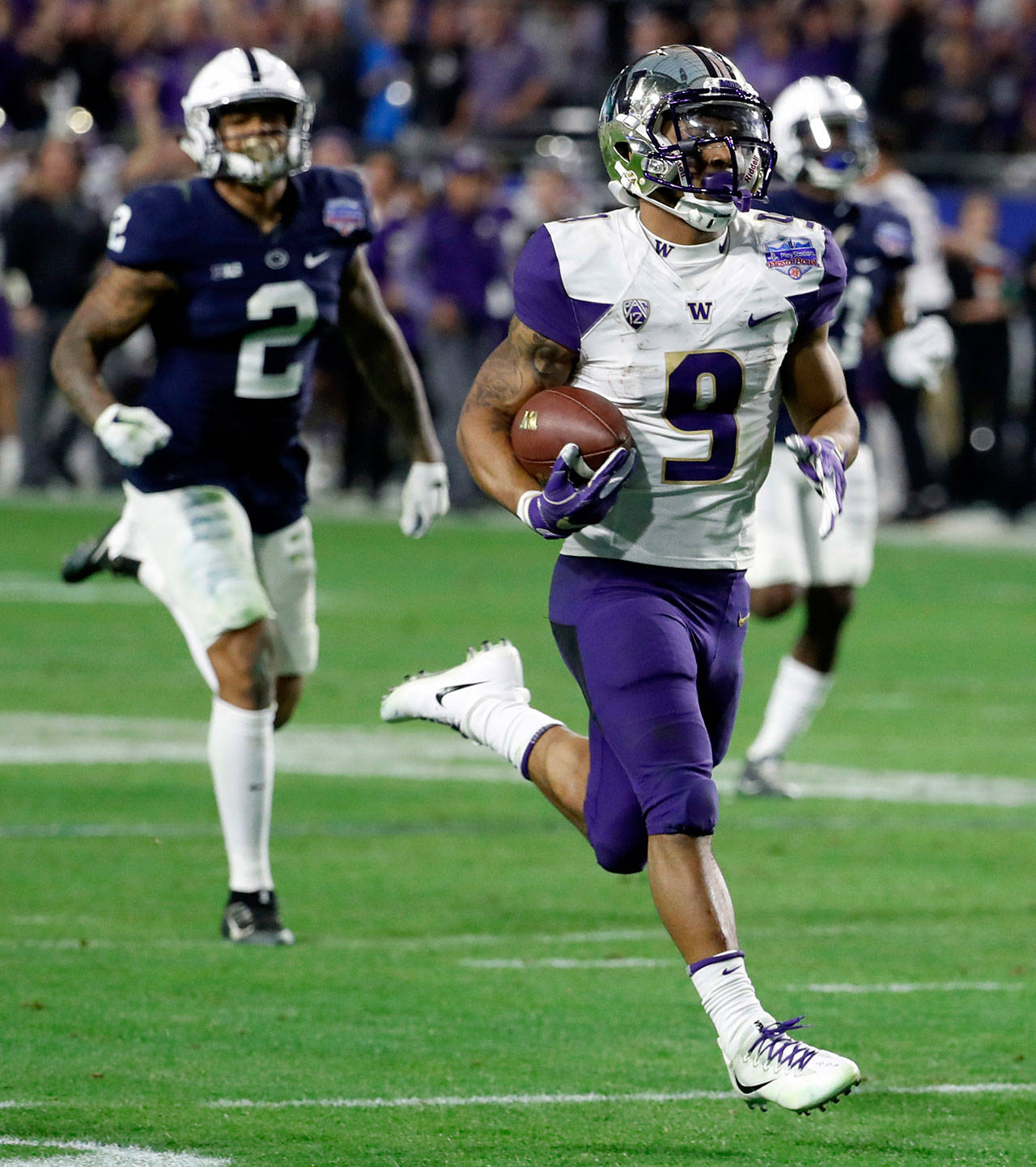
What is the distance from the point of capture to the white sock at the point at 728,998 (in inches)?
154

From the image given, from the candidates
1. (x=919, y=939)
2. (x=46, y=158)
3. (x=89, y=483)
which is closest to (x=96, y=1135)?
(x=919, y=939)

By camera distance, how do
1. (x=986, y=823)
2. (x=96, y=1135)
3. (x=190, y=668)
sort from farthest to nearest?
(x=190, y=668), (x=986, y=823), (x=96, y=1135)

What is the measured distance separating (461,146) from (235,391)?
12104 millimetres

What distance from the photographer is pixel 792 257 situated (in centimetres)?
448

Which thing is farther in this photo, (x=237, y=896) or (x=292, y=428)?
(x=292, y=428)

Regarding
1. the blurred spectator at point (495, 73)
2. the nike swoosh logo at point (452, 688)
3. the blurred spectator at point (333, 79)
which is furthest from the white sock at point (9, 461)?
the nike swoosh logo at point (452, 688)

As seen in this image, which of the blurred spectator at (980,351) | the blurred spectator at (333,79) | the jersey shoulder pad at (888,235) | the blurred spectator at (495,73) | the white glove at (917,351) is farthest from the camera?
the blurred spectator at (333,79)

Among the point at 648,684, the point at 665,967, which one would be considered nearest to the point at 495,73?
the point at 665,967

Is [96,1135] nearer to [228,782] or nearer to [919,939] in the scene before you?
[228,782]

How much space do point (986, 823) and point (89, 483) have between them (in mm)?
12948

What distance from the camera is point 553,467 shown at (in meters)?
4.21

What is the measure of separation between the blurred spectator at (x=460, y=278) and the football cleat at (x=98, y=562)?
986cm

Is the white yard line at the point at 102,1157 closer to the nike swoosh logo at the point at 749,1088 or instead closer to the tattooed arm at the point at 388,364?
the nike swoosh logo at the point at 749,1088

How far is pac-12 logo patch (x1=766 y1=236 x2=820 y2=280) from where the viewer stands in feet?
14.6
